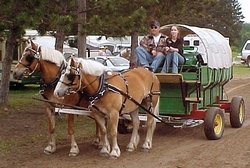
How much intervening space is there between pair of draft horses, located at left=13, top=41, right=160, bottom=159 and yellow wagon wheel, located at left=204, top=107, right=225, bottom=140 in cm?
134

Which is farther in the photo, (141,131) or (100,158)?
(141,131)

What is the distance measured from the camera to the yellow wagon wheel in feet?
30.8

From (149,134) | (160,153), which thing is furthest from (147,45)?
(160,153)

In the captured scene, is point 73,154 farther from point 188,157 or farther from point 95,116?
point 188,157

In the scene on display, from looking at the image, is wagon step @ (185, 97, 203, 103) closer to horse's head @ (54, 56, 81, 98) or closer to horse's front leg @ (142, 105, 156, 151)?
horse's front leg @ (142, 105, 156, 151)

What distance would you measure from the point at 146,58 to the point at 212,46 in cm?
155

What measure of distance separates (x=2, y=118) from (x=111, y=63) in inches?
429

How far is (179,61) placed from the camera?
9.71 metres

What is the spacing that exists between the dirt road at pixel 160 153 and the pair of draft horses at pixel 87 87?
9.5 inches

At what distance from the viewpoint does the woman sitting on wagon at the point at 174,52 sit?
953cm

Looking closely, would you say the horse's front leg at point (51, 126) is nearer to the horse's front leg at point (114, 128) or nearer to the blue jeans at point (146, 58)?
the horse's front leg at point (114, 128)

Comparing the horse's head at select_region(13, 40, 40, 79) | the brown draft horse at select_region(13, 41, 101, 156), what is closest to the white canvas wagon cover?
the brown draft horse at select_region(13, 41, 101, 156)

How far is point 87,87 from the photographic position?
25.5ft

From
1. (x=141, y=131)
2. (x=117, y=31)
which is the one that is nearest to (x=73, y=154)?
(x=141, y=131)
